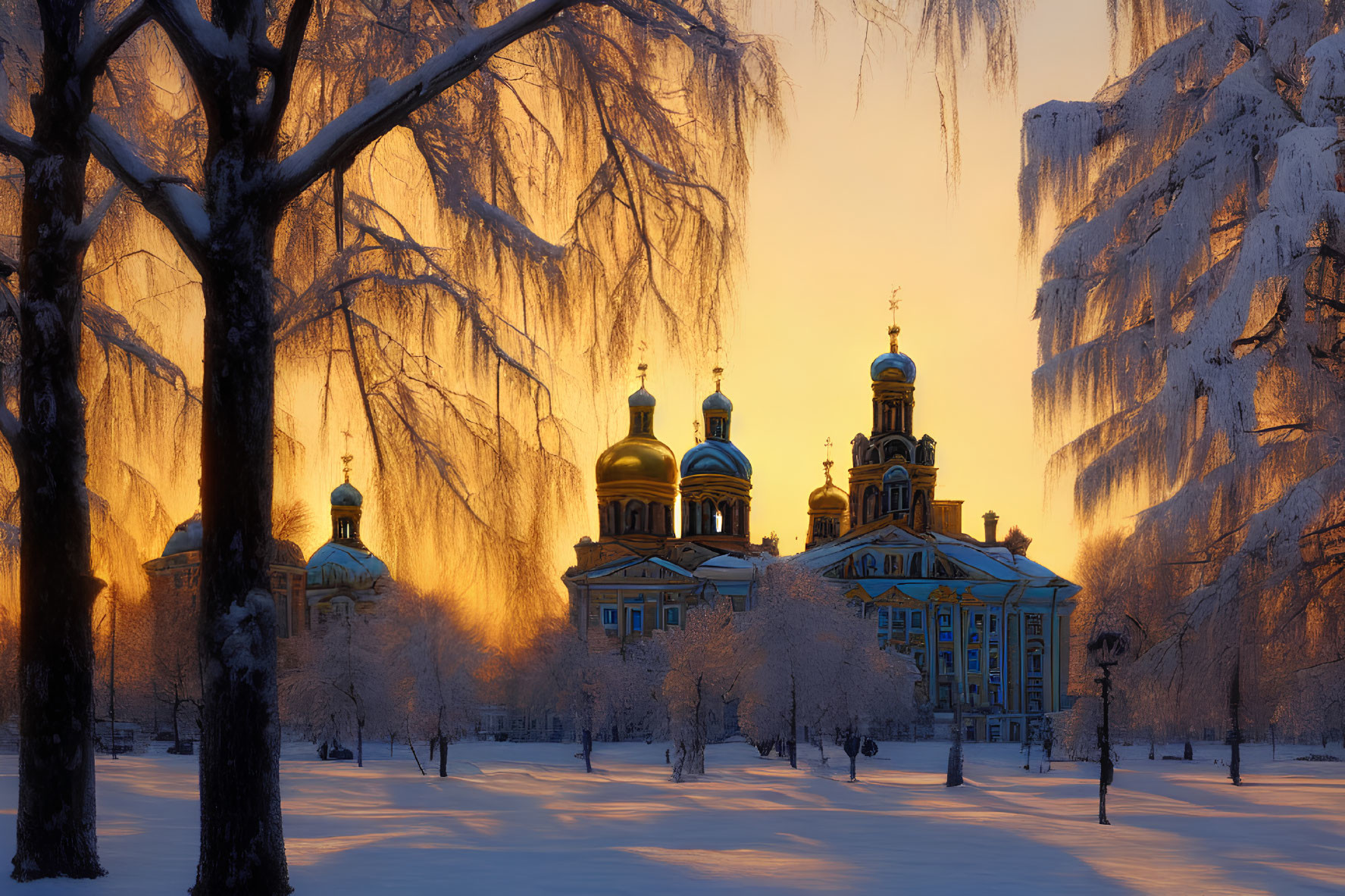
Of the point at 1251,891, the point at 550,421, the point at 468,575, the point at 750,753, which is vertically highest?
the point at 550,421

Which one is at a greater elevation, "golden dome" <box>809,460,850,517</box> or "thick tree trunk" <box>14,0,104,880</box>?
"golden dome" <box>809,460,850,517</box>

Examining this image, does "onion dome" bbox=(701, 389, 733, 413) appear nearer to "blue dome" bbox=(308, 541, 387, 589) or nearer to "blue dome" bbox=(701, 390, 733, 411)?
"blue dome" bbox=(701, 390, 733, 411)

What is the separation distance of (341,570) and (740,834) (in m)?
73.8

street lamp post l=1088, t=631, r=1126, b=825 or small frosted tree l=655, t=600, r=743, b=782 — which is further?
small frosted tree l=655, t=600, r=743, b=782

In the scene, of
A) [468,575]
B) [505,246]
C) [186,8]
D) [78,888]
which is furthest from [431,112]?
[78,888]

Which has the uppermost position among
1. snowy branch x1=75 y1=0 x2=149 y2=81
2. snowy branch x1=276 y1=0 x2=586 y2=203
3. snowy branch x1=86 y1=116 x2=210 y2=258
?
snowy branch x1=75 y1=0 x2=149 y2=81

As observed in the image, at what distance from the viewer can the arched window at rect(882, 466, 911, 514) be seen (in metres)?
79.5

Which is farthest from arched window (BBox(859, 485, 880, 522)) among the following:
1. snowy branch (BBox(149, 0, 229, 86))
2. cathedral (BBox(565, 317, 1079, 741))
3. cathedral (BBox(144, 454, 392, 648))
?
snowy branch (BBox(149, 0, 229, 86))

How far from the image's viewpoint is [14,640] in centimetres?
3684

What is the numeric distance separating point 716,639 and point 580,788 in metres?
14.7

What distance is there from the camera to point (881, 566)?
75.9 metres

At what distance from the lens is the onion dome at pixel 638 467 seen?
82938mm

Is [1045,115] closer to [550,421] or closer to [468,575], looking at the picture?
[550,421]

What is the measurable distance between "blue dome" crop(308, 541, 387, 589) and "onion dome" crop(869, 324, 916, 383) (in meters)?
33.9
